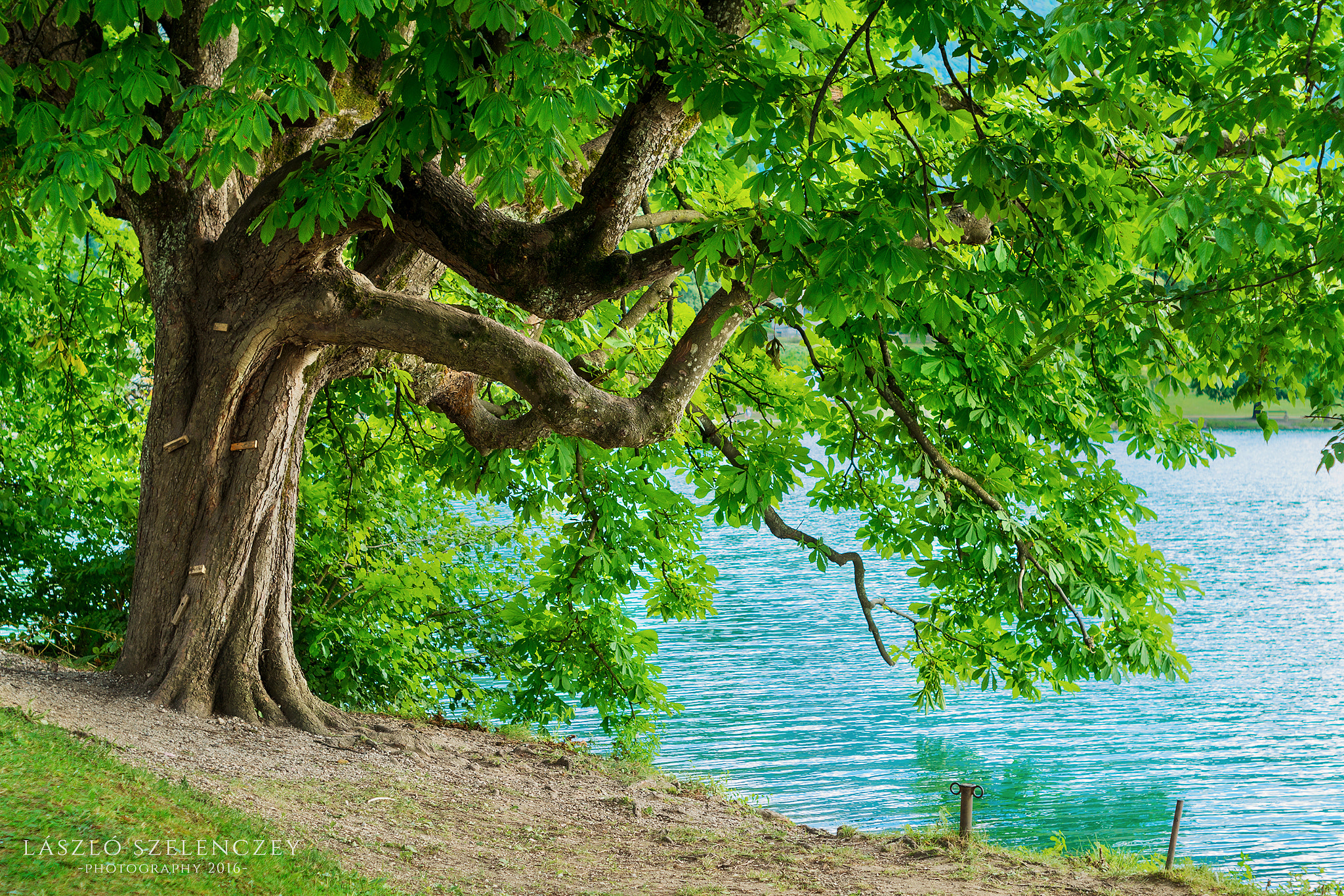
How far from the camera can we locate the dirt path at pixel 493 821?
5020mm

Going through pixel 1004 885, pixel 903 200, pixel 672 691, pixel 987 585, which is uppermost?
pixel 903 200

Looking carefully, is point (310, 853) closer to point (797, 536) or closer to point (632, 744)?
point (797, 536)

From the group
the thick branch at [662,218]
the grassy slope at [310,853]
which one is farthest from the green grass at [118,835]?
the thick branch at [662,218]

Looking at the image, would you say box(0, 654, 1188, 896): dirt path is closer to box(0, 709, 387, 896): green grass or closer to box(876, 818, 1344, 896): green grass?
box(876, 818, 1344, 896): green grass

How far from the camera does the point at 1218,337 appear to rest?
4.32 meters

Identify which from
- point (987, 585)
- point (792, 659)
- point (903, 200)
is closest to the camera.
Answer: point (903, 200)

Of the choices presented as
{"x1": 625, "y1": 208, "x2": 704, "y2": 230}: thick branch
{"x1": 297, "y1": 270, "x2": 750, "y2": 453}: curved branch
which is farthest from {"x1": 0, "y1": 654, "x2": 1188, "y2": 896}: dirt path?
{"x1": 625, "y1": 208, "x2": 704, "y2": 230}: thick branch

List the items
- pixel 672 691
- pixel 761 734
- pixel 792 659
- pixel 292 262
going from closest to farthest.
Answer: pixel 292 262 < pixel 761 734 < pixel 672 691 < pixel 792 659

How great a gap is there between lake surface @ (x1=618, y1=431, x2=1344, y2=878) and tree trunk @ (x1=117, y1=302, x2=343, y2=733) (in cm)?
568

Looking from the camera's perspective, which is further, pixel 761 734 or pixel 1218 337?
pixel 761 734

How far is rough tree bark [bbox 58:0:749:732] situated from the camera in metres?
5.68

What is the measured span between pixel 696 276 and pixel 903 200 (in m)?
2.91

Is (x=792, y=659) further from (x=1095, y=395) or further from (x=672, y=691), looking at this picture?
(x=1095, y=395)

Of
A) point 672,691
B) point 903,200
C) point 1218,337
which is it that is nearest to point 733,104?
point 903,200
